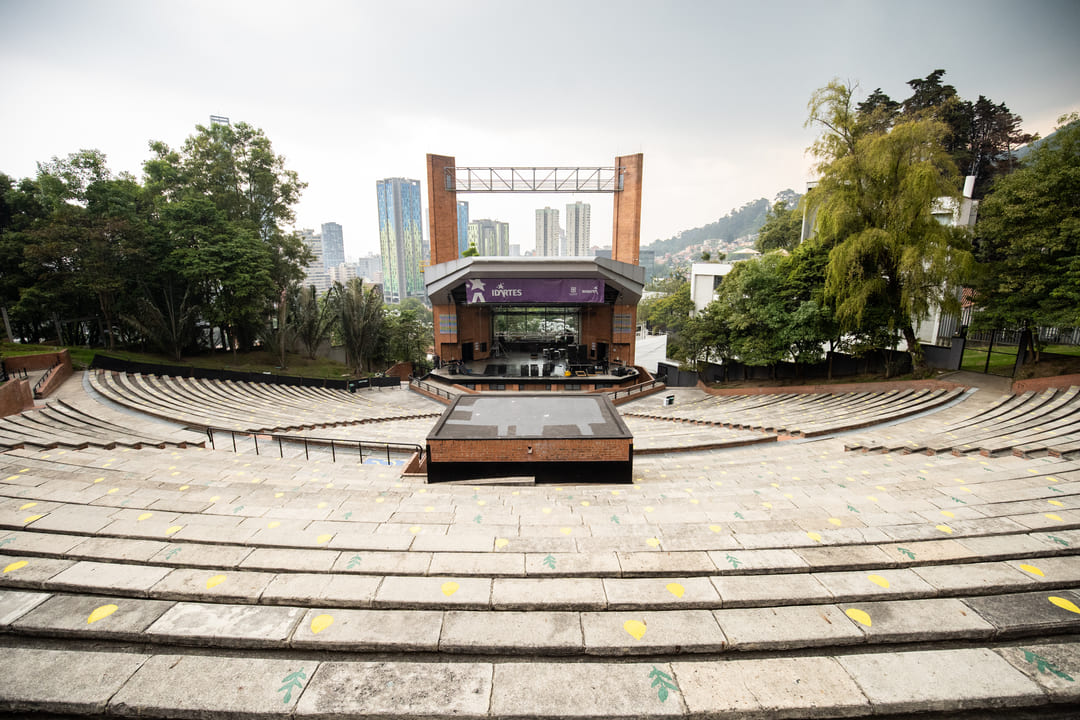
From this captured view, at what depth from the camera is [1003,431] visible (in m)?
10.4

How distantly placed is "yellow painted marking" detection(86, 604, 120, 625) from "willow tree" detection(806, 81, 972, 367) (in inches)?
862

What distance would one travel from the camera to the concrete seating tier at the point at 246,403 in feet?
46.3

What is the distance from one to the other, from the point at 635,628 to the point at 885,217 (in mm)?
20273

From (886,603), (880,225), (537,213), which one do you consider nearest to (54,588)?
(886,603)

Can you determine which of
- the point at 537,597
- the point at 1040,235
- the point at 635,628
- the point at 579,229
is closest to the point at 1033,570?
the point at 635,628

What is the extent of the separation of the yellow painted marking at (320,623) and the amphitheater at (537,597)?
0.02 m

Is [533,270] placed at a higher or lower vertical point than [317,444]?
higher

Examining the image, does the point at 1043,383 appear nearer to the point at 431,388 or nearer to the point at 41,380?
the point at 431,388

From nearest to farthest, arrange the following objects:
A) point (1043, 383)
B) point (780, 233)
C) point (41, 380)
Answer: point (1043, 383) → point (41, 380) → point (780, 233)

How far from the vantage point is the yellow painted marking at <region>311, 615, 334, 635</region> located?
10.7 ft

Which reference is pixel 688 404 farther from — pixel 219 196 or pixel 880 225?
pixel 219 196

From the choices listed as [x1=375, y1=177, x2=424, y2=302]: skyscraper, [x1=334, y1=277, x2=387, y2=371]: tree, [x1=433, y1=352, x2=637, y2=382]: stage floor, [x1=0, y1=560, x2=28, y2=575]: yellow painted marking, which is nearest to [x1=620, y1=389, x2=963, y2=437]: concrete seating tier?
[x1=433, y1=352, x2=637, y2=382]: stage floor

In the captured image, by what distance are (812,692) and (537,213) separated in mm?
166193

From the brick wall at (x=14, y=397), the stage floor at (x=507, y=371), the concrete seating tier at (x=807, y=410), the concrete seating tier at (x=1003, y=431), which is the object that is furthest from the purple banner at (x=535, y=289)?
the brick wall at (x=14, y=397)
